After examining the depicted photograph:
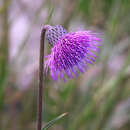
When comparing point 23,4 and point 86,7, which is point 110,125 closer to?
point 86,7

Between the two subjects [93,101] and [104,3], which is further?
[104,3]

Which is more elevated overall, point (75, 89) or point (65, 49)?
point (65, 49)

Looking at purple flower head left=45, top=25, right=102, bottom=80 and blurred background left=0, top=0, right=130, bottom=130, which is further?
blurred background left=0, top=0, right=130, bottom=130

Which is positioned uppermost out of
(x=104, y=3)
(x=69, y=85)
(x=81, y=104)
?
(x=104, y=3)

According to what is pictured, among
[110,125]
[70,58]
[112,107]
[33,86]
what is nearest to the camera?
[70,58]

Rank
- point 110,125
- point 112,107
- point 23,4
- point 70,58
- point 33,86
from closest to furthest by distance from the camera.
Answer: point 70,58 → point 112,107 → point 110,125 → point 33,86 → point 23,4

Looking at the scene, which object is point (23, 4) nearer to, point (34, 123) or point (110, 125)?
point (34, 123)

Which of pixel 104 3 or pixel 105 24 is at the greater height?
pixel 104 3

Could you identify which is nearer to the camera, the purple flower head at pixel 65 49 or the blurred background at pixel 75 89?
the purple flower head at pixel 65 49

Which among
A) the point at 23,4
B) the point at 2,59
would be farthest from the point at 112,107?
the point at 23,4

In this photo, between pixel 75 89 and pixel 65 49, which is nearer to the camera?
pixel 65 49

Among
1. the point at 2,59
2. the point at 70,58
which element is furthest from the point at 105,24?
the point at 70,58
